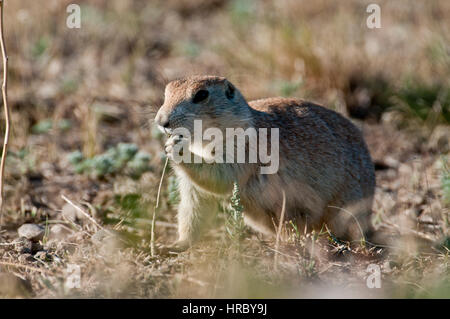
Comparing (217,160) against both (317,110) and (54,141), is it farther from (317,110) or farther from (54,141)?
(54,141)

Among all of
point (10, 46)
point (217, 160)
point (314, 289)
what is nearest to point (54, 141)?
point (10, 46)

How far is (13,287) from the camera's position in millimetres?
3387

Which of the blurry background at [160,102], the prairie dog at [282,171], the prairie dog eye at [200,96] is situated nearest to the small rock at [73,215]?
the blurry background at [160,102]

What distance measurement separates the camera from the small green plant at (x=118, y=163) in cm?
526

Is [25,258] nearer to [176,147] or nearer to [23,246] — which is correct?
[23,246]

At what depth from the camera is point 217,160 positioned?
4180 mm

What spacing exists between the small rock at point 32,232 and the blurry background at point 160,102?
2.5 inches

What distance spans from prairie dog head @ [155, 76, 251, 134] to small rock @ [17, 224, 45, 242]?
1485 millimetres

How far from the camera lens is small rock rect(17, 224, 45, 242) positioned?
14.6 ft

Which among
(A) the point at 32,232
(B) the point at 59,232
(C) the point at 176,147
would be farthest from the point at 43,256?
(C) the point at 176,147

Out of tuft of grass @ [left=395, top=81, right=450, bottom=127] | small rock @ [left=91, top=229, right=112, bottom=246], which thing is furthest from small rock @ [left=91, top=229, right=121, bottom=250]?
tuft of grass @ [left=395, top=81, right=450, bottom=127]

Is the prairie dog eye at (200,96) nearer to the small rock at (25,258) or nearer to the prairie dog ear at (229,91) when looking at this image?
the prairie dog ear at (229,91)

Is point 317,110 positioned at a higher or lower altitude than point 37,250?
higher
